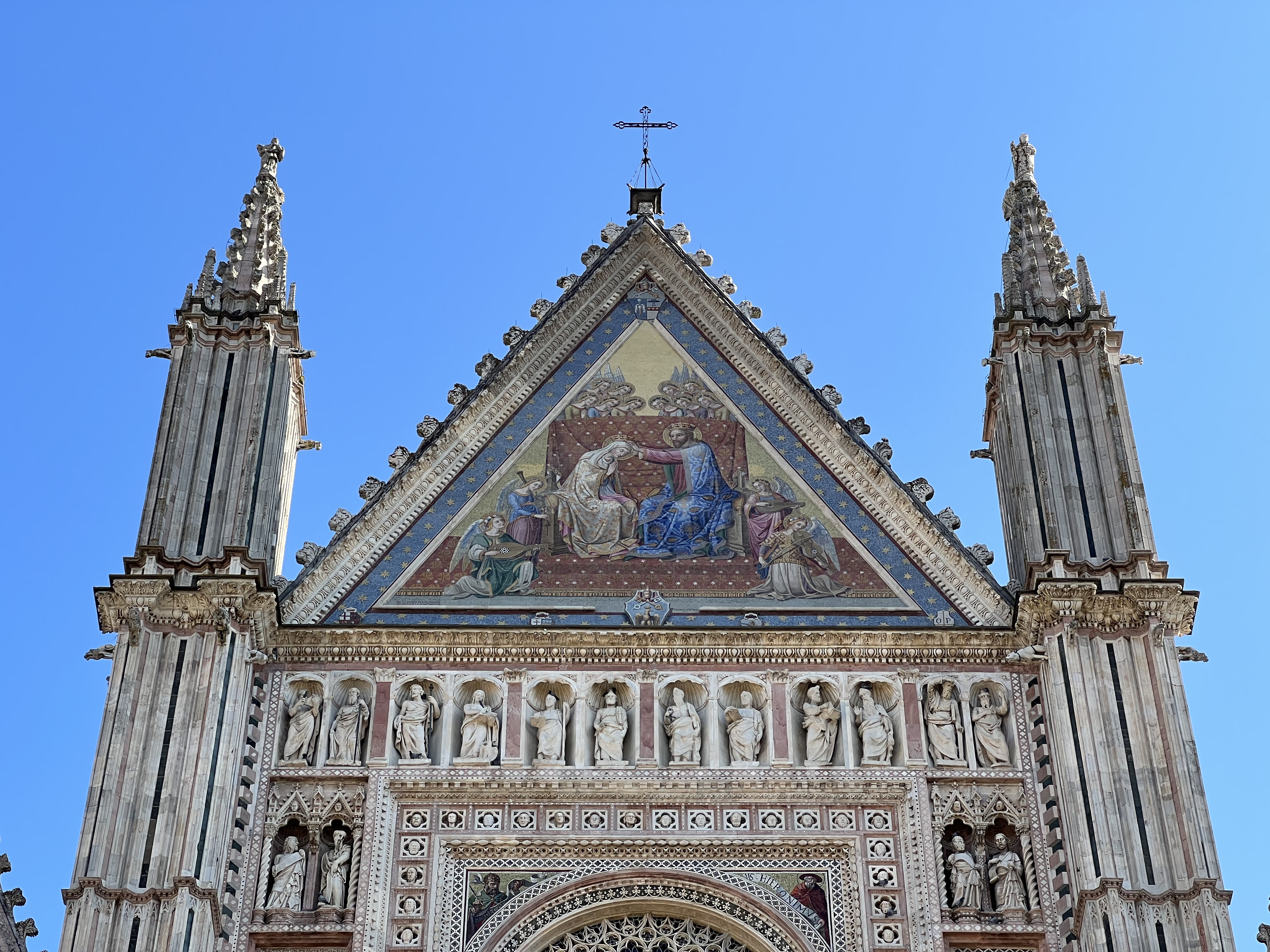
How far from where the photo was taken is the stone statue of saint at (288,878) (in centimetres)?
1625

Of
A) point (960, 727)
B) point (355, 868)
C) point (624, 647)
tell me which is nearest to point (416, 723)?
point (355, 868)

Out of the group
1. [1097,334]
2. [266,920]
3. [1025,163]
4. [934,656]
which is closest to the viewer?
[266,920]

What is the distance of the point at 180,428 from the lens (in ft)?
60.7

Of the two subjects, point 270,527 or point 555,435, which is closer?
point 270,527

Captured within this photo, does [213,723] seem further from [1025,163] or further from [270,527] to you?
[1025,163]

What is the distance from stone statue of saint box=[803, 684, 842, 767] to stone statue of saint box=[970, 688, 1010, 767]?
38.3 inches

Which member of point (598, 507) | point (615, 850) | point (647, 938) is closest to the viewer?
point (647, 938)

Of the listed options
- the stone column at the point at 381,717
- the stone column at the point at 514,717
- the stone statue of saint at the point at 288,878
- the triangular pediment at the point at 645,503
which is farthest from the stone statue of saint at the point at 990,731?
the stone statue of saint at the point at 288,878

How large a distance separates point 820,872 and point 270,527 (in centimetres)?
492

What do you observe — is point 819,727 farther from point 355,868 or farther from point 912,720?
point 355,868

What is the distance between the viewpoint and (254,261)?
19.8m

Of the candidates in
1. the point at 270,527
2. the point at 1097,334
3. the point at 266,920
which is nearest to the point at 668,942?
the point at 266,920

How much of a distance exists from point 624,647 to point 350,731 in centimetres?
206

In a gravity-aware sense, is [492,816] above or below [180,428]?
below
